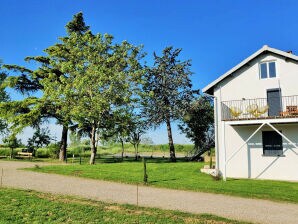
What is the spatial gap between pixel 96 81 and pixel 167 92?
1223 cm

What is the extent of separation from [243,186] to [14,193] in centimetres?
1121

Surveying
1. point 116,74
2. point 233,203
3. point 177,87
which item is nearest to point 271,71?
point 233,203

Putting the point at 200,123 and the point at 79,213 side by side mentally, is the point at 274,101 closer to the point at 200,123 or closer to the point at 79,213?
the point at 79,213

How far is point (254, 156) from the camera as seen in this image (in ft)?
66.4

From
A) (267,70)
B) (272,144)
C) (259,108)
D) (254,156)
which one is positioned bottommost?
(254,156)

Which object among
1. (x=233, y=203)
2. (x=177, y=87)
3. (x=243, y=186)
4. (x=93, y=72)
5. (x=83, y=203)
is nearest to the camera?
(x=83, y=203)

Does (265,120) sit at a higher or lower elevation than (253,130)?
higher

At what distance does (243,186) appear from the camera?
16.0 m

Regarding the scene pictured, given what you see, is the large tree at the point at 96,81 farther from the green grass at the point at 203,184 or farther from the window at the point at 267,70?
the window at the point at 267,70

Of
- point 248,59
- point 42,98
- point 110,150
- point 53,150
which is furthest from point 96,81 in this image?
point 110,150

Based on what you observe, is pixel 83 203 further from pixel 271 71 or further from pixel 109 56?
pixel 109 56

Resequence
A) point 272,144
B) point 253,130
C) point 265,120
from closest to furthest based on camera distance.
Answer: point 265,120 < point 272,144 < point 253,130

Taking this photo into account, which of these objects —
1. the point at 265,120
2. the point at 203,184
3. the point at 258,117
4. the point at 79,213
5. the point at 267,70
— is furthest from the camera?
the point at 267,70

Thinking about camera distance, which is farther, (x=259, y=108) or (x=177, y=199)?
(x=259, y=108)
